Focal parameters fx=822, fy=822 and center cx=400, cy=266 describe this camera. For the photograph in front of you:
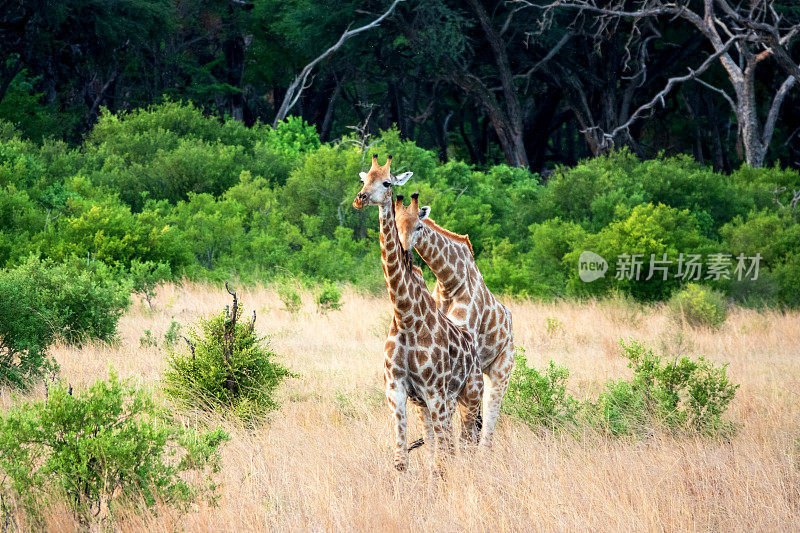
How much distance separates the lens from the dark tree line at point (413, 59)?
2581 centimetres

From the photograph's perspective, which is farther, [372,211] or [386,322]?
[372,211]

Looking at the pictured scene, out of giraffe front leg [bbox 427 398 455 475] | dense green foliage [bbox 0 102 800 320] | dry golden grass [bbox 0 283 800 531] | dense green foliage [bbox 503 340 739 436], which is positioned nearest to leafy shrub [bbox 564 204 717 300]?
dense green foliage [bbox 0 102 800 320]

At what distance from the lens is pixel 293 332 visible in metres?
11.8

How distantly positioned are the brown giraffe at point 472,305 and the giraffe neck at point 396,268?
55 centimetres

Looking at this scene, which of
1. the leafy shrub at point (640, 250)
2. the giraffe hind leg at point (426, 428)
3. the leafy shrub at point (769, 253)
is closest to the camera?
the giraffe hind leg at point (426, 428)

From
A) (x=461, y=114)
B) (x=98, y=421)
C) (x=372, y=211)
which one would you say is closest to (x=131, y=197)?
(x=372, y=211)

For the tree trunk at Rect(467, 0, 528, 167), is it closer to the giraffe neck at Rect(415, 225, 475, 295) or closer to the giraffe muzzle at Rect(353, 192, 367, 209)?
the giraffe neck at Rect(415, 225, 475, 295)

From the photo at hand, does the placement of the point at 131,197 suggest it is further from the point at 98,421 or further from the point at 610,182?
the point at 98,421

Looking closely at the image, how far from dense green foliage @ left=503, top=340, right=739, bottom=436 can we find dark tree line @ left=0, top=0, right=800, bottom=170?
55.5 feet

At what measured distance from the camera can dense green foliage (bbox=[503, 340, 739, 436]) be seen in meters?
7.16

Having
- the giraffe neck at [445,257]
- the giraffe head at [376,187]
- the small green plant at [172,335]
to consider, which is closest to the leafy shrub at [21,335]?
Result: the small green plant at [172,335]

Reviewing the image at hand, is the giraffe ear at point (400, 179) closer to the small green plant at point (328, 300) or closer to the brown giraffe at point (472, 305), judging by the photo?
the brown giraffe at point (472, 305)

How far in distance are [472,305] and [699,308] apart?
8.07 m

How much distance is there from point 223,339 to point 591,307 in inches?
309
